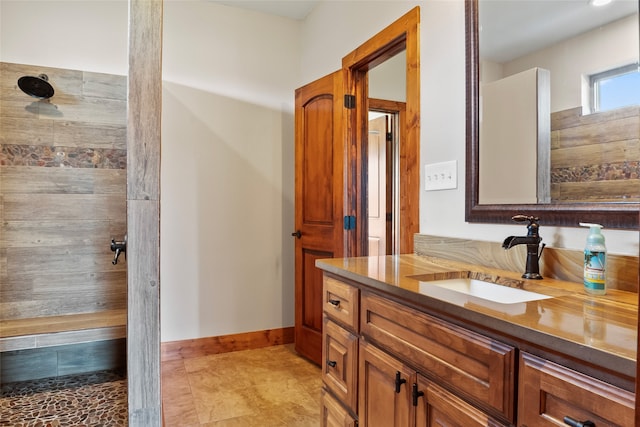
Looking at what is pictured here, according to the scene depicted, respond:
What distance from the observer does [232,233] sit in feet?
10.3

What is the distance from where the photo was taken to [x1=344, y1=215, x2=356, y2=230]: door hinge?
2602 millimetres

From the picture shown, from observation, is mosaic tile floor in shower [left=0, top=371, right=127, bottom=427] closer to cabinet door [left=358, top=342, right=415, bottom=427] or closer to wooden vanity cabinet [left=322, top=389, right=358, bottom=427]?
wooden vanity cabinet [left=322, top=389, right=358, bottom=427]

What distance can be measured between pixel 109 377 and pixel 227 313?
0.90m

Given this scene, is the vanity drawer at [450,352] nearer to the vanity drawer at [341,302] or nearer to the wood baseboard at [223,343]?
the vanity drawer at [341,302]

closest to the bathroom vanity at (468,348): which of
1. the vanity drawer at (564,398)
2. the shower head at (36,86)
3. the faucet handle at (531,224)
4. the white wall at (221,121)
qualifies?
the vanity drawer at (564,398)

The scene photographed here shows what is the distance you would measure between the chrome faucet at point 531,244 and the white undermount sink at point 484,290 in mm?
99

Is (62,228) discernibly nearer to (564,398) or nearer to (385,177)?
(385,177)

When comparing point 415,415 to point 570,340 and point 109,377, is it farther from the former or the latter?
point 109,377

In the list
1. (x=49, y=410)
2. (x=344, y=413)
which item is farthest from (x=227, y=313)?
(x=344, y=413)

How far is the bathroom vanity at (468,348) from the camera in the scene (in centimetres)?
65

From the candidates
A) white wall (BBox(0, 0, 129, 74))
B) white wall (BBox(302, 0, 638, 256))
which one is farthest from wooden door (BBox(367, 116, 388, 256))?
white wall (BBox(0, 0, 129, 74))

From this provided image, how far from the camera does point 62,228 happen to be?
2.58m

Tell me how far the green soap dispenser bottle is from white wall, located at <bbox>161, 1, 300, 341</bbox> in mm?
2492

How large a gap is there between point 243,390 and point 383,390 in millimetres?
1505
